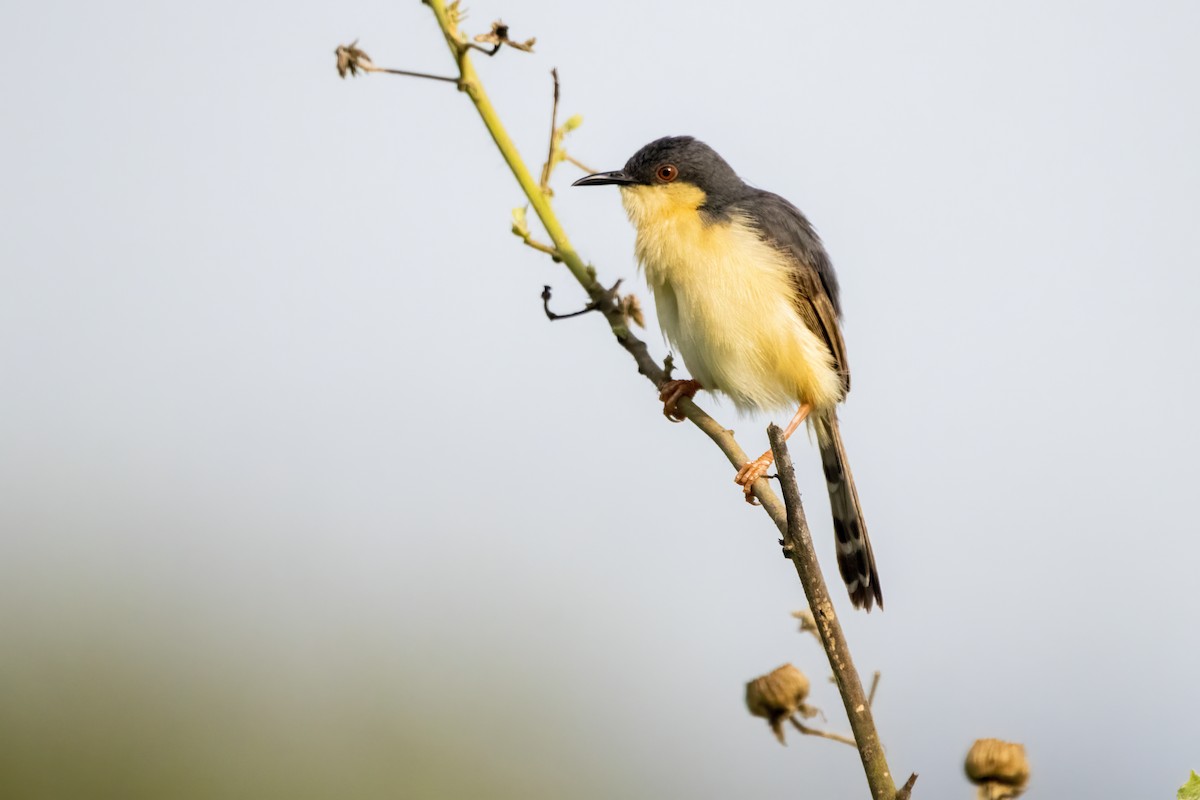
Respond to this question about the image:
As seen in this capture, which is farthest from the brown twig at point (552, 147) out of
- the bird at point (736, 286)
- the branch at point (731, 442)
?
the bird at point (736, 286)

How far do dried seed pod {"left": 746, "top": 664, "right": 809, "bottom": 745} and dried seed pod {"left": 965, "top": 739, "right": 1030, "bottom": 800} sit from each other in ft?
1.77

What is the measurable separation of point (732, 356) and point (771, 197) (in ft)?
3.44

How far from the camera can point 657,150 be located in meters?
5.79

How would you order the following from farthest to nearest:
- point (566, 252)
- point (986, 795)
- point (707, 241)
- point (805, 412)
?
point (805, 412)
point (707, 241)
point (566, 252)
point (986, 795)

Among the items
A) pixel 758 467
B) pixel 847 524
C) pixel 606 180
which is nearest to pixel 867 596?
pixel 847 524

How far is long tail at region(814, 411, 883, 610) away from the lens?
604 cm

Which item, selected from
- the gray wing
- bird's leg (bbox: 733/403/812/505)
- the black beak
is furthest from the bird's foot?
the black beak

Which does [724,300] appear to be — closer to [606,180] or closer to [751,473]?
[606,180]

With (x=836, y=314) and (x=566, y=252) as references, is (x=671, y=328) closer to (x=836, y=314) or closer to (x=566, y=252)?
(x=836, y=314)

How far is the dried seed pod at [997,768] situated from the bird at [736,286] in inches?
104

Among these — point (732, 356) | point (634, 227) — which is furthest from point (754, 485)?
point (634, 227)

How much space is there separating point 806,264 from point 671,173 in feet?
2.57

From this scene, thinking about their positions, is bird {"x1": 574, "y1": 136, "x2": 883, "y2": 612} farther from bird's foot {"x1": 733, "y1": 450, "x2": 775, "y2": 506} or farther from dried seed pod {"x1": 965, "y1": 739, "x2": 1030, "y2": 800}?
dried seed pod {"x1": 965, "y1": 739, "x2": 1030, "y2": 800}

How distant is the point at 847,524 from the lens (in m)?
6.39
